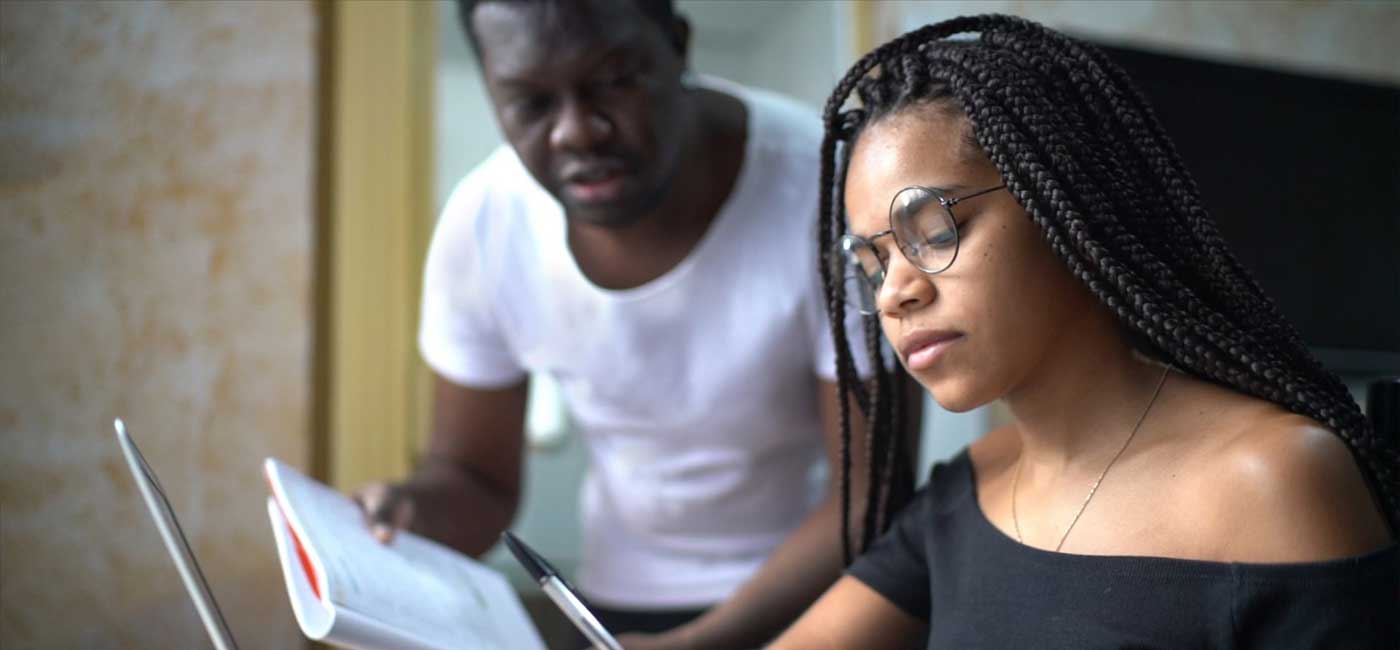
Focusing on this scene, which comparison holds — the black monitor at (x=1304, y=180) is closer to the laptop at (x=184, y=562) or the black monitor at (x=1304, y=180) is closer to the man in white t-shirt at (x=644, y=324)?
the man in white t-shirt at (x=644, y=324)

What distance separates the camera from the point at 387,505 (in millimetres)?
1277

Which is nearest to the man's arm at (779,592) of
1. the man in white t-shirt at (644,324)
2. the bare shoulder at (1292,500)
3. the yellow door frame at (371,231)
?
the man in white t-shirt at (644,324)

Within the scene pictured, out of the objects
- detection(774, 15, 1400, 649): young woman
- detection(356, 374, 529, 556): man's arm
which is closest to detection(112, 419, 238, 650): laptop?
detection(356, 374, 529, 556): man's arm

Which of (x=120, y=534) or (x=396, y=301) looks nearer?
(x=120, y=534)

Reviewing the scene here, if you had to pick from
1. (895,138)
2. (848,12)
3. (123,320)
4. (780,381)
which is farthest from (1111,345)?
(123,320)

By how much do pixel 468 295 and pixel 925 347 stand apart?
790 mm

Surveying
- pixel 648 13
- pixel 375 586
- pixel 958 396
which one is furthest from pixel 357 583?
pixel 648 13

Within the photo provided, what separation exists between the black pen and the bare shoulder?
388 mm

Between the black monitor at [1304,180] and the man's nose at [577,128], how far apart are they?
51 cm

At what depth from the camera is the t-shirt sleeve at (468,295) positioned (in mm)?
1466

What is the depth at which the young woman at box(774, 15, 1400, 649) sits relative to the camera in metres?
0.71

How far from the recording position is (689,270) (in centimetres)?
137

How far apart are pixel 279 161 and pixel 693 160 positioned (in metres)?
0.60

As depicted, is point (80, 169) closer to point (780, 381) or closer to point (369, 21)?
point (369, 21)
